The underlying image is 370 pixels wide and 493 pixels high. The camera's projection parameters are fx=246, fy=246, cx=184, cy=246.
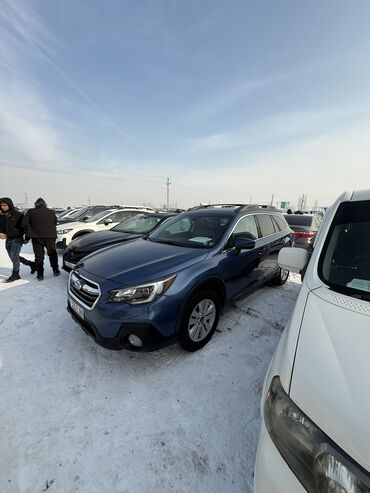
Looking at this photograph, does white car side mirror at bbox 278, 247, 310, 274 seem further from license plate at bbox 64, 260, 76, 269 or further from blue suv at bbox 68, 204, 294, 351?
license plate at bbox 64, 260, 76, 269

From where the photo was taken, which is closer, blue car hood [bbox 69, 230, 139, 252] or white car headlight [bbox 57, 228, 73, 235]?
blue car hood [bbox 69, 230, 139, 252]

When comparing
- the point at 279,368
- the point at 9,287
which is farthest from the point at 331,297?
the point at 9,287

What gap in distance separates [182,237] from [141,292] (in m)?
1.39

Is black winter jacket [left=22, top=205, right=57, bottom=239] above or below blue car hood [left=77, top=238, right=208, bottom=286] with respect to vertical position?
above

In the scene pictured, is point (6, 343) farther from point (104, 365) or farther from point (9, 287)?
point (9, 287)

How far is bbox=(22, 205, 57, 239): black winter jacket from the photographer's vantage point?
4.94 metres

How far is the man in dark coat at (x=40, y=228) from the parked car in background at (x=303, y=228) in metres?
6.39

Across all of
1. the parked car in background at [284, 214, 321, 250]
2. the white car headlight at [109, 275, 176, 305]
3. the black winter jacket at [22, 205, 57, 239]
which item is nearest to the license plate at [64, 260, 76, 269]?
the black winter jacket at [22, 205, 57, 239]

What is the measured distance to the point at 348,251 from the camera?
1948 mm

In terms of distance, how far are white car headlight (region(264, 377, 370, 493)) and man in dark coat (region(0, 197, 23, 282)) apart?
551cm

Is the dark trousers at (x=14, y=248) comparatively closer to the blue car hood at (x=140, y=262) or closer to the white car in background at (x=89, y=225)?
the white car in background at (x=89, y=225)

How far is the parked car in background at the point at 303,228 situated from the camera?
7.43 meters

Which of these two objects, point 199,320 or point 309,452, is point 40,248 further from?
point 309,452

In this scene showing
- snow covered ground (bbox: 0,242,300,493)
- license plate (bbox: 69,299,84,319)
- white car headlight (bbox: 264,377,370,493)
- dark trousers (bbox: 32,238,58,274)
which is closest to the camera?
white car headlight (bbox: 264,377,370,493)
